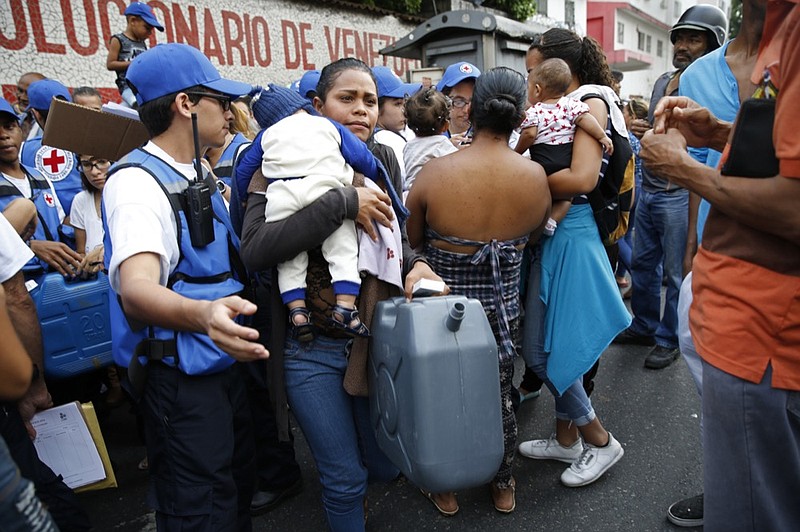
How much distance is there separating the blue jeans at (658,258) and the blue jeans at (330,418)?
121 inches

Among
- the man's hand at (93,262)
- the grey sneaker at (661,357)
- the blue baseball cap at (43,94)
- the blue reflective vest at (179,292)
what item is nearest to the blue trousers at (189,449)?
the blue reflective vest at (179,292)

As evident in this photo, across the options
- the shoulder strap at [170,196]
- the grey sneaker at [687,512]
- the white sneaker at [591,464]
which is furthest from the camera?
the white sneaker at [591,464]

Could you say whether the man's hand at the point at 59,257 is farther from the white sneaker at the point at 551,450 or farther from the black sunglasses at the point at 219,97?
the white sneaker at the point at 551,450

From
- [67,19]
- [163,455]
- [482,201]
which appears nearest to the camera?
[163,455]

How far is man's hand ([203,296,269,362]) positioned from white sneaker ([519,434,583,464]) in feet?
7.26

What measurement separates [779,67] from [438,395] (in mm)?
1155

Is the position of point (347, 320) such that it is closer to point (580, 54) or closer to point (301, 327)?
point (301, 327)

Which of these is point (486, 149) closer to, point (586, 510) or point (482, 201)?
point (482, 201)

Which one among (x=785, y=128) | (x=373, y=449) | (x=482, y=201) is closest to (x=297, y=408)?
(x=373, y=449)

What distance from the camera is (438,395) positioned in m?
1.47

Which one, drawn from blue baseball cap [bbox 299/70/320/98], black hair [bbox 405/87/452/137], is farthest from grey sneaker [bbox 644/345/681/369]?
blue baseball cap [bbox 299/70/320/98]

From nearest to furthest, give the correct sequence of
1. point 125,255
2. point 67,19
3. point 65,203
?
point 125,255 < point 65,203 < point 67,19

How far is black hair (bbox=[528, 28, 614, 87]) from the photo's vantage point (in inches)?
111

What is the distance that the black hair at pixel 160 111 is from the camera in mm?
1784
